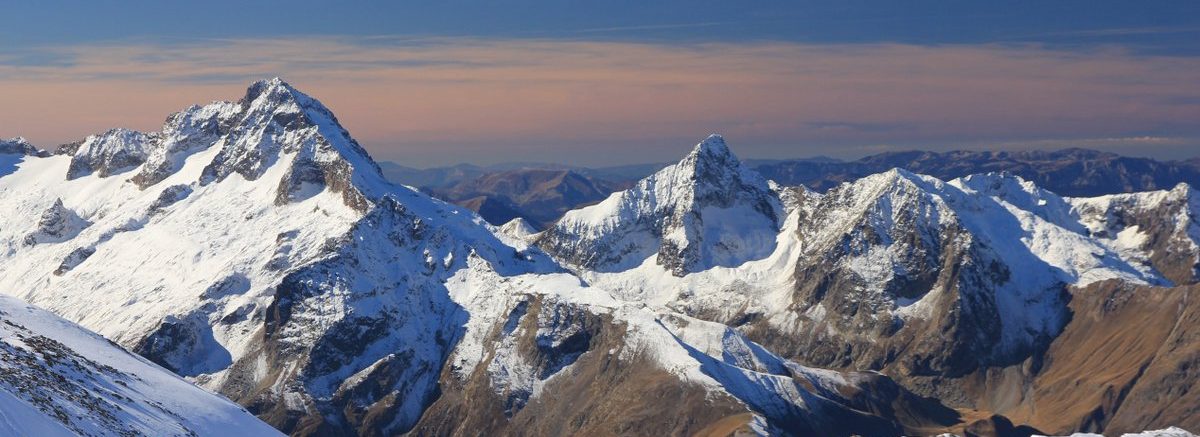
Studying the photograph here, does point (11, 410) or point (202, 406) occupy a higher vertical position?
point (11, 410)

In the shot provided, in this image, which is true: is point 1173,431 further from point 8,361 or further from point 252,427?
point 8,361

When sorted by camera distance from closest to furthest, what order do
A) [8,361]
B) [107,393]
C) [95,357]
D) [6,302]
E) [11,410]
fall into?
[11,410] < [8,361] < [107,393] < [95,357] < [6,302]

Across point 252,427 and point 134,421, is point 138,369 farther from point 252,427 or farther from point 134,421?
point 134,421

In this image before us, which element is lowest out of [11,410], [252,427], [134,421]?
[252,427]

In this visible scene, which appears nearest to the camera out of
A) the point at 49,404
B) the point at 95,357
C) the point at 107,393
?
the point at 49,404

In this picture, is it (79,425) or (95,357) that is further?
(95,357)

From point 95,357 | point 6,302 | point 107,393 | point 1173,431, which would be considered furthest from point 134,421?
point 1173,431

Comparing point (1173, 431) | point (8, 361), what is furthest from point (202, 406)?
point (1173, 431)
